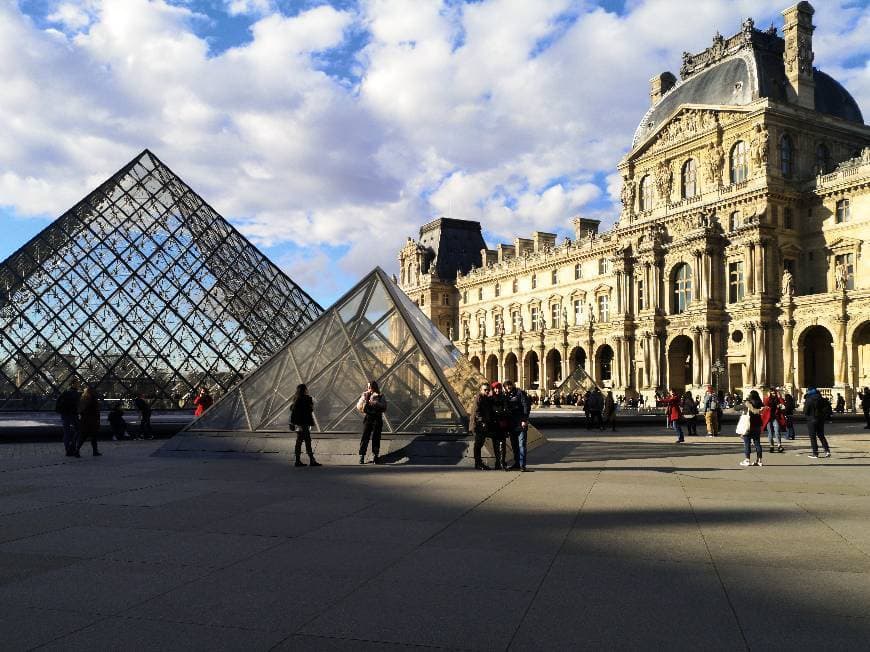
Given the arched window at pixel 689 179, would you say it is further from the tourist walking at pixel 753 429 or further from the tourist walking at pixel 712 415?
the tourist walking at pixel 753 429

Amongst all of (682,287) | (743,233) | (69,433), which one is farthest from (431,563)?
(682,287)

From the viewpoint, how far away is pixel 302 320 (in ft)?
93.5

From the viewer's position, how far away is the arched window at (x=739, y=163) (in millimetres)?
45562

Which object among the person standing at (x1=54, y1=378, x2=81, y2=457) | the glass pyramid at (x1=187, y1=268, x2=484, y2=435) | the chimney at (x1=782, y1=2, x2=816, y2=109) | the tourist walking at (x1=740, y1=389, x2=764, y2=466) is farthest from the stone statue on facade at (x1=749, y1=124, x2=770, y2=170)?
the person standing at (x1=54, y1=378, x2=81, y2=457)


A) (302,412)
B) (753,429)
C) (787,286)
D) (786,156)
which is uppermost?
(786,156)

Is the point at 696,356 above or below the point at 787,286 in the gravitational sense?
below

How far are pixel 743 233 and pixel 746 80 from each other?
10.2 metres

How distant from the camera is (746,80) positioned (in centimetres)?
4647

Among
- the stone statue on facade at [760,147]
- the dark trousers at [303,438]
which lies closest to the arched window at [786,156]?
the stone statue on facade at [760,147]

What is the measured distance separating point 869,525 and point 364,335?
30.5 feet

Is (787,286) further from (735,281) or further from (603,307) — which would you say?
(603,307)

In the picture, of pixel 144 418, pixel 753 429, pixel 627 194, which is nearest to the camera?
pixel 753 429

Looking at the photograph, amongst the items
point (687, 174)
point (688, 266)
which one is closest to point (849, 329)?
point (688, 266)

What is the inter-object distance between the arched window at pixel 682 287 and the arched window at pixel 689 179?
4.89 metres
